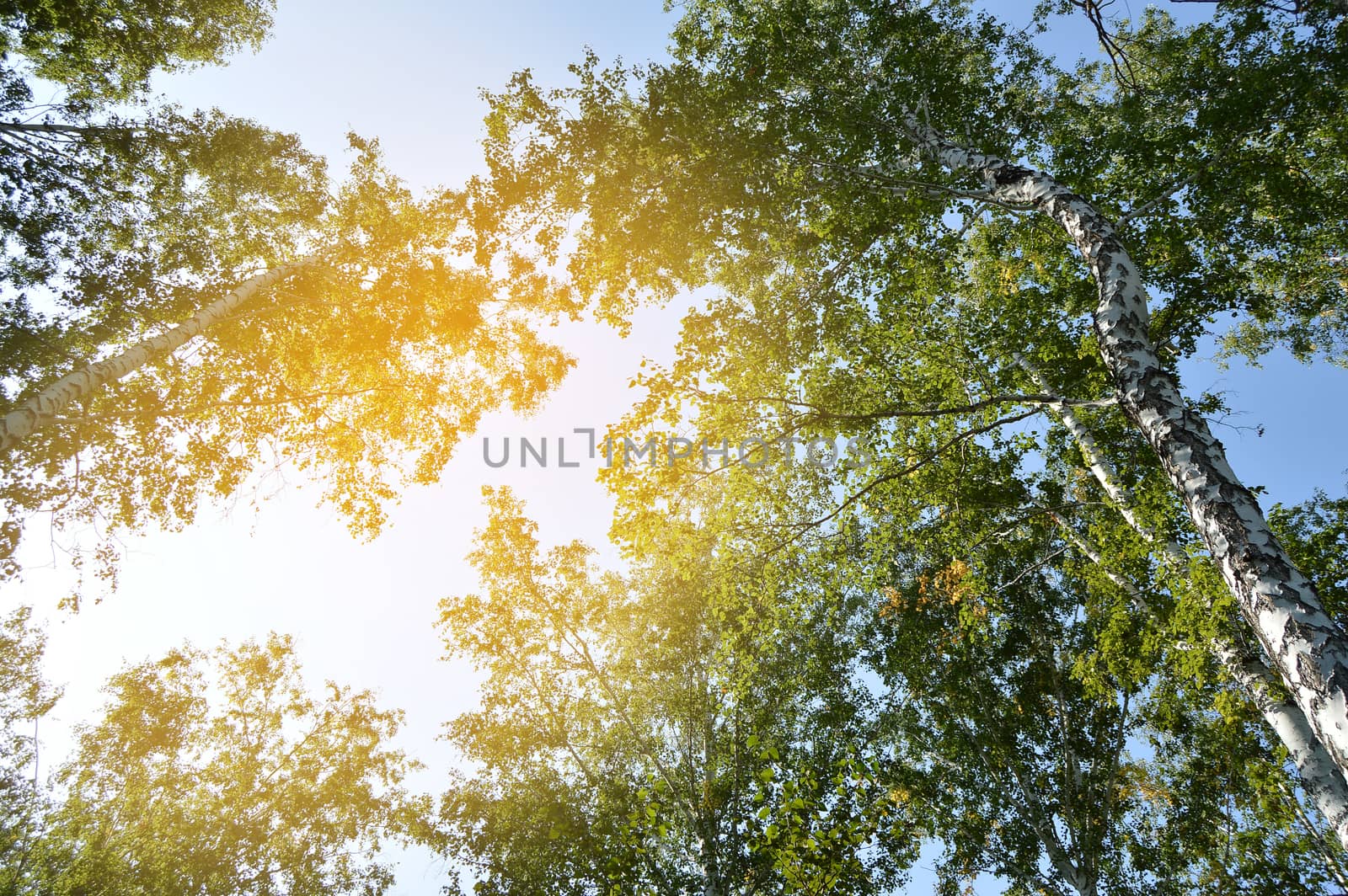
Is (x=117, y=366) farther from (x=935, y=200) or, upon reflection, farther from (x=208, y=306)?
(x=935, y=200)

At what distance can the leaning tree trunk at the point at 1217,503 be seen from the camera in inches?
112

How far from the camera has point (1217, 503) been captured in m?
3.47

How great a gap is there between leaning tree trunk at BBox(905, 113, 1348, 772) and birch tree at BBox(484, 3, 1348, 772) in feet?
0.14

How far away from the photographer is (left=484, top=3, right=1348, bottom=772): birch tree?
6.18m

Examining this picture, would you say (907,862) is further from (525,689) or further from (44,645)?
(44,645)

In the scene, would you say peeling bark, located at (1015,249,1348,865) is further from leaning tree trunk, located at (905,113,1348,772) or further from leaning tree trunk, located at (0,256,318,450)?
leaning tree trunk, located at (0,256,318,450)

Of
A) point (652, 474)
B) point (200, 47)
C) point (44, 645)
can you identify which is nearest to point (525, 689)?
point (652, 474)

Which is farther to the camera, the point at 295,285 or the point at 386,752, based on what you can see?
the point at 386,752

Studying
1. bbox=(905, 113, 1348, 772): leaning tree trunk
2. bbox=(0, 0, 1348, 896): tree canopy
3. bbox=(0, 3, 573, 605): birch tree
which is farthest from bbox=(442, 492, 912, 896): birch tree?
bbox=(905, 113, 1348, 772): leaning tree trunk

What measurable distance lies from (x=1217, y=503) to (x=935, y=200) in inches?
209

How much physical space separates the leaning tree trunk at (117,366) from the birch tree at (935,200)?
→ 14.9 feet

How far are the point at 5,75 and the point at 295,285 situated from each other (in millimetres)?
3975

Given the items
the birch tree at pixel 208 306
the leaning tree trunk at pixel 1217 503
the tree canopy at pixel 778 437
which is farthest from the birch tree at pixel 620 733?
the leaning tree trunk at pixel 1217 503

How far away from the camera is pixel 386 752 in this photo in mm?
15039
